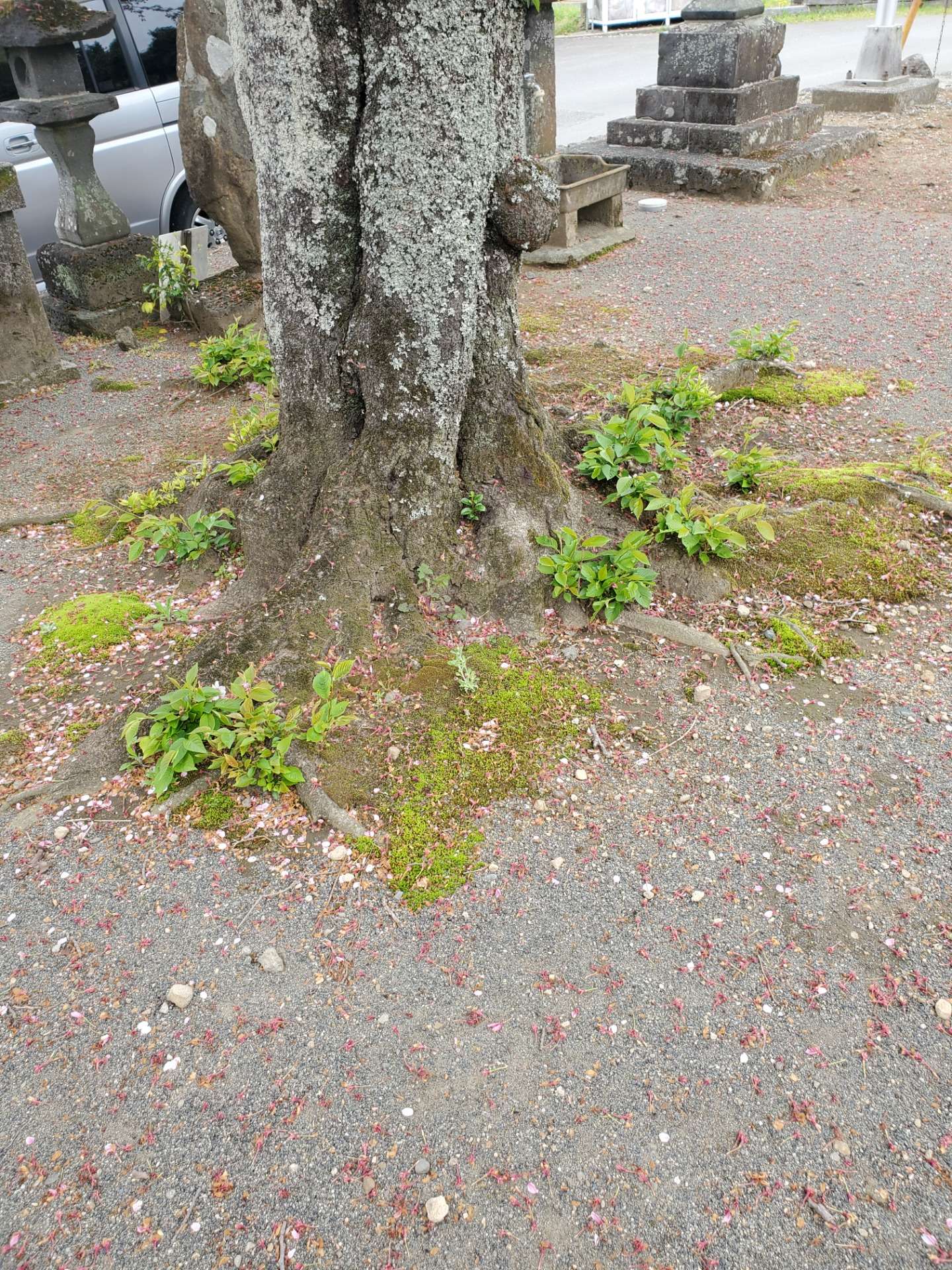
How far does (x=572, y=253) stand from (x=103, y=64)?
4.32 metres

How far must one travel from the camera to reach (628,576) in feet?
11.0

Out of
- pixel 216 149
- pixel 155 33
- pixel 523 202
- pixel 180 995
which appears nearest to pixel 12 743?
pixel 180 995

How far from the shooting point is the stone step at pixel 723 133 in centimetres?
965

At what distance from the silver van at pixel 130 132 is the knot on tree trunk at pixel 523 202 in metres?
6.34

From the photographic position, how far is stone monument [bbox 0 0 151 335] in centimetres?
659

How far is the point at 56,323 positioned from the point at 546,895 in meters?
7.20

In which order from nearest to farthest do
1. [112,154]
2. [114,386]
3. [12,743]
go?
[12,743] < [114,386] < [112,154]

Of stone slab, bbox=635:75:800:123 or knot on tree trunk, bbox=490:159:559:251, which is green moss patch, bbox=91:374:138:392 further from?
stone slab, bbox=635:75:800:123

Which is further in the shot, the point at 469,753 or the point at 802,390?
the point at 802,390

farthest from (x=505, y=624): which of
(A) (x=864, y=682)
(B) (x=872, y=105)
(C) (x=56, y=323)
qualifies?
(B) (x=872, y=105)

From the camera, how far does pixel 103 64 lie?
310 inches

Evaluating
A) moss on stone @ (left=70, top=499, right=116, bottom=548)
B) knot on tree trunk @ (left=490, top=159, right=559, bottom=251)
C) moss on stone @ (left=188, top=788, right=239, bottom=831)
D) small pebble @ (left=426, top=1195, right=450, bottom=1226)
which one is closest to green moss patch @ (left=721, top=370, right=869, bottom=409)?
knot on tree trunk @ (left=490, top=159, right=559, bottom=251)

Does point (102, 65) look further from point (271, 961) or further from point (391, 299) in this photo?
point (271, 961)

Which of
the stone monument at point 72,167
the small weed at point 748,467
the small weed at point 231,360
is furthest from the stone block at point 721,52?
the small weed at point 748,467
